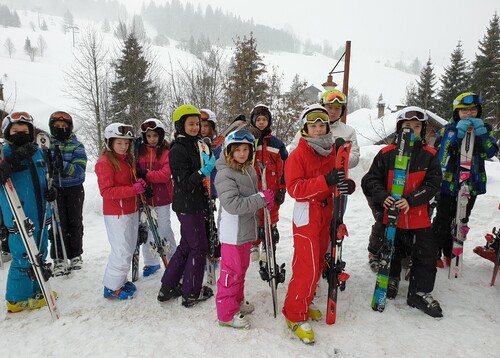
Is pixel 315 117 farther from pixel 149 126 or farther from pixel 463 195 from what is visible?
pixel 463 195

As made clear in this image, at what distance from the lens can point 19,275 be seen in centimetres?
388

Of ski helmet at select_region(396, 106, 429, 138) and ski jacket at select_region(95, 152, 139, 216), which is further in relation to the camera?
ski jacket at select_region(95, 152, 139, 216)

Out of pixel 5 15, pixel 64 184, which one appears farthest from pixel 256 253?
pixel 5 15

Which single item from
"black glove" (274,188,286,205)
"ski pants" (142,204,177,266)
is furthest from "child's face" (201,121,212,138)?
"black glove" (274,188,286,205)

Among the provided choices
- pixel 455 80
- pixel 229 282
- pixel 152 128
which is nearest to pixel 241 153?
pixel 229 282

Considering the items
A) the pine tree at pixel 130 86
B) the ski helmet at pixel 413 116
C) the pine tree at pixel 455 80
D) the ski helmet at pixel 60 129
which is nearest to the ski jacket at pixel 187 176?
the ski helmet at pixel 60 129

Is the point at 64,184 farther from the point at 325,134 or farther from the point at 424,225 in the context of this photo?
the point at 424,225

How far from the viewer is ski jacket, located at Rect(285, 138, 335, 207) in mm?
3162

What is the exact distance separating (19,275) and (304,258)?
3432 millimetres

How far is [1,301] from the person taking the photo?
415 centimetres

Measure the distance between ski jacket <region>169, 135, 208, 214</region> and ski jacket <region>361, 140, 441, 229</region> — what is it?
208 centimetres

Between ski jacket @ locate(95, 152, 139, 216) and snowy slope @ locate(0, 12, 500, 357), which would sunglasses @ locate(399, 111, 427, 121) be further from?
ski jacket @ locate(95, 152, 139, 216)

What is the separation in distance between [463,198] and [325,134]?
2.46 m

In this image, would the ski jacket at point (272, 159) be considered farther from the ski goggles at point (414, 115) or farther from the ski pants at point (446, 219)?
the ski pants at point (446, 219)
